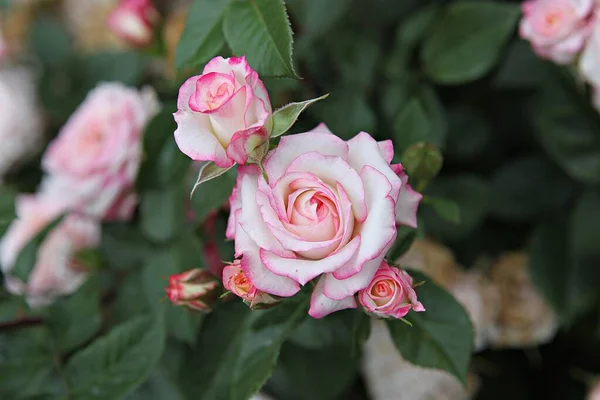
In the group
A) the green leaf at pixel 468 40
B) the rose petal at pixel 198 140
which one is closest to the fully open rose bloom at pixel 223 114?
the rose petal at pixel 198 140

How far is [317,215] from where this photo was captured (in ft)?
1.13

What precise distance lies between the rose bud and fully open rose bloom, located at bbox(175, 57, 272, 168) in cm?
6

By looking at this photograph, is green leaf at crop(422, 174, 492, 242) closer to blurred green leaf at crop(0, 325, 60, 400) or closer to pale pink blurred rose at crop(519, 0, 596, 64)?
pale pink blurred rose at crop(519, 0, 596, 64)

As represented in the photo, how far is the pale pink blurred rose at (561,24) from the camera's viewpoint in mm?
543

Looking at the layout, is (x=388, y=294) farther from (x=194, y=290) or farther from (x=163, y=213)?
(x=163, y=213)

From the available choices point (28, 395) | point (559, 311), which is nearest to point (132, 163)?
point (28, 395)

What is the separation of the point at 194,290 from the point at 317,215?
0.11 meters

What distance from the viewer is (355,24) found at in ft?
2.34

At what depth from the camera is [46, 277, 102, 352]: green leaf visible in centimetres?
56

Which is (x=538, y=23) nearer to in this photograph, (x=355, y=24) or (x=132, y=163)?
(x=355, y=24)

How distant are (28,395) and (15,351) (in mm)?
46

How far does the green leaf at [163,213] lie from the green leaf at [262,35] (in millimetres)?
200

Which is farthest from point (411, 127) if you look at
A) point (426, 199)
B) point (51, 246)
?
point (51, 246)

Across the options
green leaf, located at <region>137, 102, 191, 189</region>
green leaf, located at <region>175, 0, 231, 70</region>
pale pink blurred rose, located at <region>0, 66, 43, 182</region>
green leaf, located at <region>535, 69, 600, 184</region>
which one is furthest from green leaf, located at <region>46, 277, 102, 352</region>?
green leaf, located at <region>535, 69, 600, 184</region>
